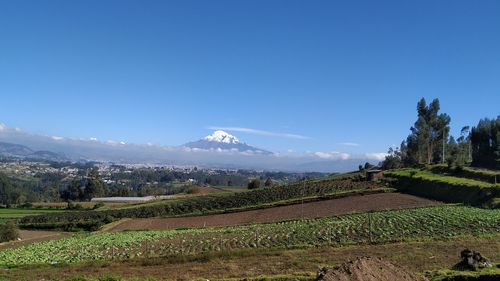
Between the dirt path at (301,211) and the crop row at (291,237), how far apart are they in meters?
8.13

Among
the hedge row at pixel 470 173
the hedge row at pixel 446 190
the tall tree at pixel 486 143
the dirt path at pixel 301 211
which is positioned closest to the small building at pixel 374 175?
the hedge row at pixel 446 190

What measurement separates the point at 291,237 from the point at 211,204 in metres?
38.7

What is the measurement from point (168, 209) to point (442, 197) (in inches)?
1560

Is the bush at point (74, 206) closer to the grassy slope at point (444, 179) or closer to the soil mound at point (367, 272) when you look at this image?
the grassy slope at point (444, 179)

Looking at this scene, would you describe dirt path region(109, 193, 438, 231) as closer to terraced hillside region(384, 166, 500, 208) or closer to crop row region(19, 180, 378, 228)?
terraced hillside region(384, 166, 500, 208)

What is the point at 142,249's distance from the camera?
34750 mm

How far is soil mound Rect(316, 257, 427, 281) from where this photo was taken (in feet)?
47.8

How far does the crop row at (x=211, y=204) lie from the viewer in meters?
68.5

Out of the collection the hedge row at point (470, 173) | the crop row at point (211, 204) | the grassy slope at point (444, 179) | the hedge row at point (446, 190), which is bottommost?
the crop row at point (211, 204)

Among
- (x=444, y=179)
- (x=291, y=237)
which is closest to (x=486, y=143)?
(x=444, y=179)

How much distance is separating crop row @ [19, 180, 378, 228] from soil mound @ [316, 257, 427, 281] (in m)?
50.9

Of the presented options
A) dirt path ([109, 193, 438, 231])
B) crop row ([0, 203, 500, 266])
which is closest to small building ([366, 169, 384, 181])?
dirt path ([109, 193, 438, 231])

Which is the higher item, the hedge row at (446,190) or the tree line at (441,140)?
the tree line at (441,140)

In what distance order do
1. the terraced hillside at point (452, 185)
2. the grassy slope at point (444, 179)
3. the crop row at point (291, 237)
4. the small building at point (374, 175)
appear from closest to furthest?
the crop row at point (291, 237) → the terraced hillside at point (452, 185) → the grassy slope at point (444, 179) → the small building at point (374, 175)
